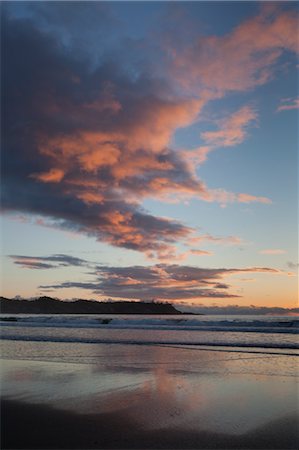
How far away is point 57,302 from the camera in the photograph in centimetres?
19612

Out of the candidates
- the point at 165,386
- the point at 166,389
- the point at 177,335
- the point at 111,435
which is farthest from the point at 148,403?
the point at 177,335

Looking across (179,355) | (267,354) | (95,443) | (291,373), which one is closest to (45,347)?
(179,355)

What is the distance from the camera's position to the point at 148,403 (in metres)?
9.12

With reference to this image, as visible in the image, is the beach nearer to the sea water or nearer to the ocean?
the sea water

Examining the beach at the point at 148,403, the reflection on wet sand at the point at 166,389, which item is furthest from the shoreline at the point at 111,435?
the reflection on wet sand at the point at 166,389

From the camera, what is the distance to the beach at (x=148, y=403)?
671cm

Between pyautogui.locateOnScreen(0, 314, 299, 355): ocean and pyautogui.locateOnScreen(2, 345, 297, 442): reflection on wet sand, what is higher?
pyautogui.locateOnScreen(2, 345, 297, 442): reflection on wet sand

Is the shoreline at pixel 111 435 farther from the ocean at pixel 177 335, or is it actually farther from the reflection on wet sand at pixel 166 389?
the ocean at pixel 177 335

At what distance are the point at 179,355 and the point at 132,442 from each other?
→ 12.1 m

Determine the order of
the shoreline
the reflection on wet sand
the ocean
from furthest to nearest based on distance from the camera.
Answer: the ocean
the reflection on wet sand
the shoreline

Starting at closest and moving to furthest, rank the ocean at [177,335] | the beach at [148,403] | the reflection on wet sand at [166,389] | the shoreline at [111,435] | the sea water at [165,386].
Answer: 1. the shoreline at [111,435]
2. the beach at [148,403]
3. the reflection on wet sand at [166,389]
4. the sea water at [165,386]
5. the ocean at [177,335]

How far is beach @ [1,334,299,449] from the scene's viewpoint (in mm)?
6715

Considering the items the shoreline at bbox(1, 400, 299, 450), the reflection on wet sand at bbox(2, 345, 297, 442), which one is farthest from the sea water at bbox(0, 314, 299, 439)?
the shoreline at bbox(1, 400, 299, 450)

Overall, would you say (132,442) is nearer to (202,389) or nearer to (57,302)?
(202,389)
